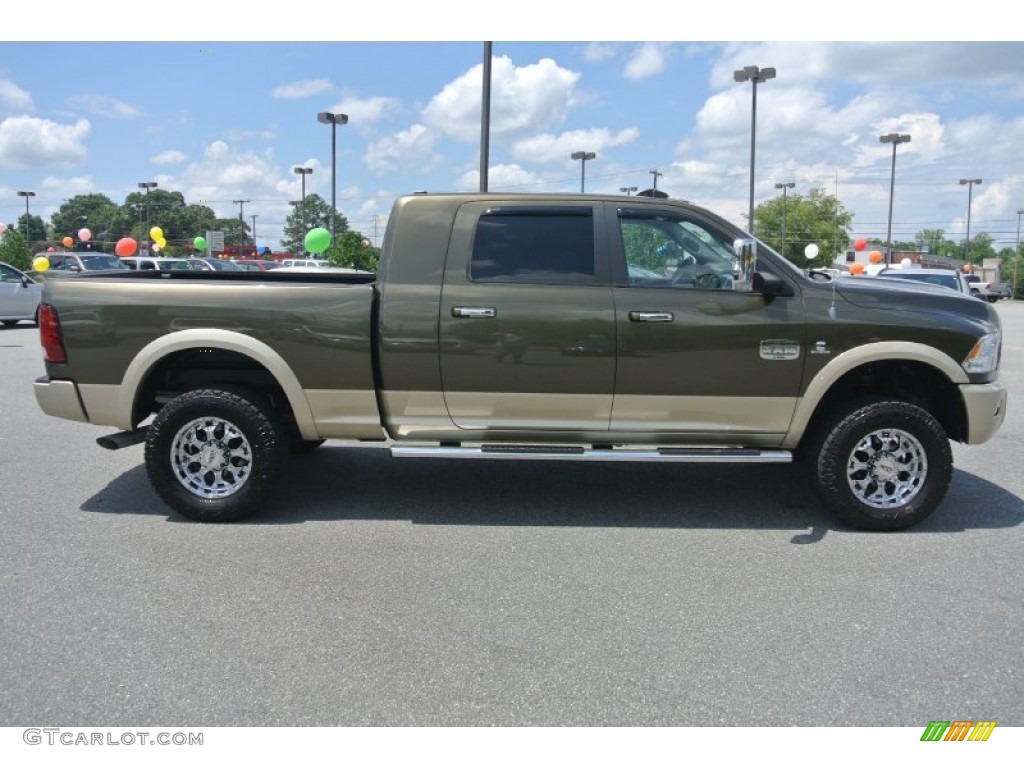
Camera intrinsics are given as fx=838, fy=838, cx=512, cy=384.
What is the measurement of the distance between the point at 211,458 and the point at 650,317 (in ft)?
9.49

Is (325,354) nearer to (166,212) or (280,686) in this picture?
(280,686)

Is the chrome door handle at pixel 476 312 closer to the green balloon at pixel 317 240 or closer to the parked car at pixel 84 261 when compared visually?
the green balloon at pixel 317 240

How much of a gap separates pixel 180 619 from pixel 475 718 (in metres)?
1.64

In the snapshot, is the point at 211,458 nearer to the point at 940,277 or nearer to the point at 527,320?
the point at 527,320

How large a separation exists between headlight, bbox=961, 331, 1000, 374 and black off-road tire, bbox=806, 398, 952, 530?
15.4 inches

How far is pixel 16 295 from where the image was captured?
19.5 meters

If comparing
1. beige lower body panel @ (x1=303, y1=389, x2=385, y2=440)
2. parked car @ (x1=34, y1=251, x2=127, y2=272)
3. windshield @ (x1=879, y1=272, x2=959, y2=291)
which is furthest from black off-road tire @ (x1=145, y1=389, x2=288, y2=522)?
parked car @ (x1=34, y1=251, x2=127, y2=272)

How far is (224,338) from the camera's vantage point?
16.8ft

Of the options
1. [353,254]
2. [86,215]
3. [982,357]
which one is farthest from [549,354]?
[86,215]

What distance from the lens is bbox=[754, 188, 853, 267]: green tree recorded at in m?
76.4

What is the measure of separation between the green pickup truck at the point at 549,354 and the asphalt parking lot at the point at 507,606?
0.49 m

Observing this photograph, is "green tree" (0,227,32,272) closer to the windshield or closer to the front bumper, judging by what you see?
the windshield

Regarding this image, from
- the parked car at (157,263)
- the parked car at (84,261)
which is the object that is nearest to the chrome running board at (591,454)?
the parked car at (84,261)

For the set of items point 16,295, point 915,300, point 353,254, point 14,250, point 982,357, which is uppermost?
point 14,250
